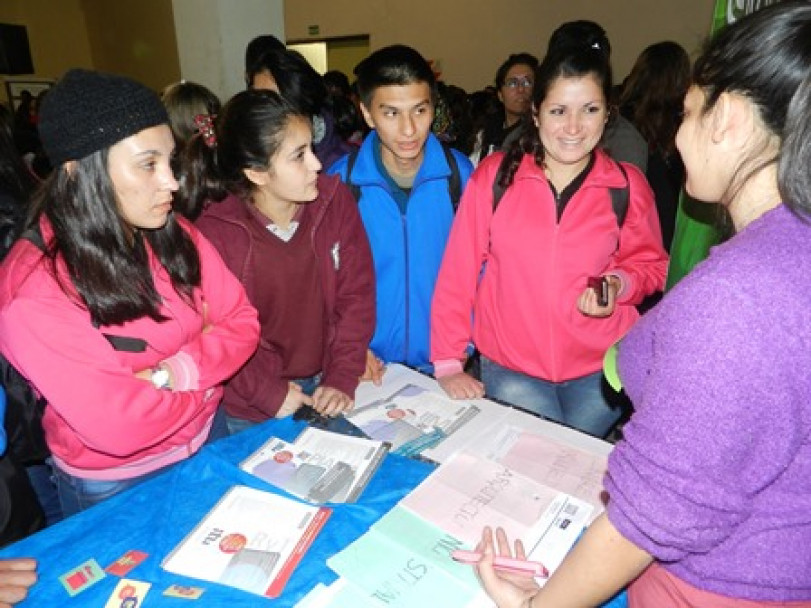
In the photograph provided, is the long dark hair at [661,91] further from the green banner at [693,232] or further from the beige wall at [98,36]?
the beige wall at [98,36]

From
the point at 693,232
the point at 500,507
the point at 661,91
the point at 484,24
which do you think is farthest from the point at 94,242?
the point at 484,24

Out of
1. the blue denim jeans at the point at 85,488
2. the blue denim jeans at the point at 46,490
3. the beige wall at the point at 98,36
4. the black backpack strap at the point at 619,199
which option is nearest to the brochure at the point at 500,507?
the blue denim jeans at the point at 85,488

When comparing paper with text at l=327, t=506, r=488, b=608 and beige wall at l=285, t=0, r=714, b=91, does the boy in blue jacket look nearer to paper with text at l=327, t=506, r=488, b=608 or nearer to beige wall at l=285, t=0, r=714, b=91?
paper with text at l=327, t=506, r=488, b=608

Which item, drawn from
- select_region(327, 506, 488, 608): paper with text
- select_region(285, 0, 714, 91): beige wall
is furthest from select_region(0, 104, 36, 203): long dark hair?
select_region(285, 0, 714, 91): beige wall

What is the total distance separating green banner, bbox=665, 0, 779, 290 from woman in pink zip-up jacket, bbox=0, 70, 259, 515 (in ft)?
5.06

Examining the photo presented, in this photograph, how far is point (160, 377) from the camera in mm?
1488

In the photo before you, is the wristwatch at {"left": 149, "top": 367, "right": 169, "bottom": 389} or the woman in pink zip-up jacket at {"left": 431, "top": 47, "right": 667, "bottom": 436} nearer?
the wristwatch at {"left": 149, "top": 367, "right": 169, "bottom": 389}

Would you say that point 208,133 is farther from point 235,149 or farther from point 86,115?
point 86,115

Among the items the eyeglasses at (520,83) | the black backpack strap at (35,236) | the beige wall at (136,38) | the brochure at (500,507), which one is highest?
the beige wall at (136,38)

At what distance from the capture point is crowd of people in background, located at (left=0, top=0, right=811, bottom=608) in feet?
2.26

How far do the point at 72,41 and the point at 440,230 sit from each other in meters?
14.0

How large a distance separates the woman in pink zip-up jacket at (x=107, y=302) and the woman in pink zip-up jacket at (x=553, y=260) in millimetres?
815

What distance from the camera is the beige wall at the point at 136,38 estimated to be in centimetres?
946

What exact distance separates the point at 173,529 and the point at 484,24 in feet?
32.7
